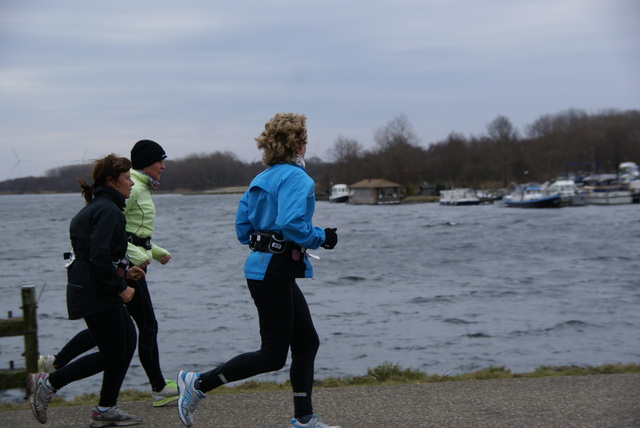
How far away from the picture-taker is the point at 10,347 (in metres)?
14.0

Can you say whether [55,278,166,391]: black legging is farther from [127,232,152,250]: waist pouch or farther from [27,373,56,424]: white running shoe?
[27,373,56,424]: white running shoe

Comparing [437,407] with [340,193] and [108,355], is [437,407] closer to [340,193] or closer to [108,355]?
[108,355]

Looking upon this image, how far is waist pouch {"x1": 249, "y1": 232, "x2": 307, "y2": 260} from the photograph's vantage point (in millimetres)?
4219

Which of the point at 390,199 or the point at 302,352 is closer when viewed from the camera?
the point at 302,352

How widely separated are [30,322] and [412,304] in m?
13.0

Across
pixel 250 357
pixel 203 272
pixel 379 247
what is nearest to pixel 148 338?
pixel 250 357

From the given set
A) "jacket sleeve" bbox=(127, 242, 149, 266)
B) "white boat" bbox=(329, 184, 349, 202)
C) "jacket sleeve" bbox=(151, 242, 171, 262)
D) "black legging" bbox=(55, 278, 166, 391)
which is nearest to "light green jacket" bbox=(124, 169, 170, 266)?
"jacket sleeve" bbox=(127, 242, 149, 266)

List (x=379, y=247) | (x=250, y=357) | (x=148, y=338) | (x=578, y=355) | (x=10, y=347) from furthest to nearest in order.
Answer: (x=379, y=247) < (x=10, y=347) < (x=578, y=355) < (x=148, y=338) < (x=250, y=357)

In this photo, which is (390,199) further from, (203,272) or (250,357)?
(250,357)

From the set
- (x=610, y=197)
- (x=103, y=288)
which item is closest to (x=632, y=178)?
(x=610, y=197)

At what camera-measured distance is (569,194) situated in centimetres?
8775

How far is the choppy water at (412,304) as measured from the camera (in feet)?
42.0

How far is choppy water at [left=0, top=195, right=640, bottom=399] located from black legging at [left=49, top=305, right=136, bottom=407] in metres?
5.01

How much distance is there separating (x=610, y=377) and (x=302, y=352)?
2.62m
